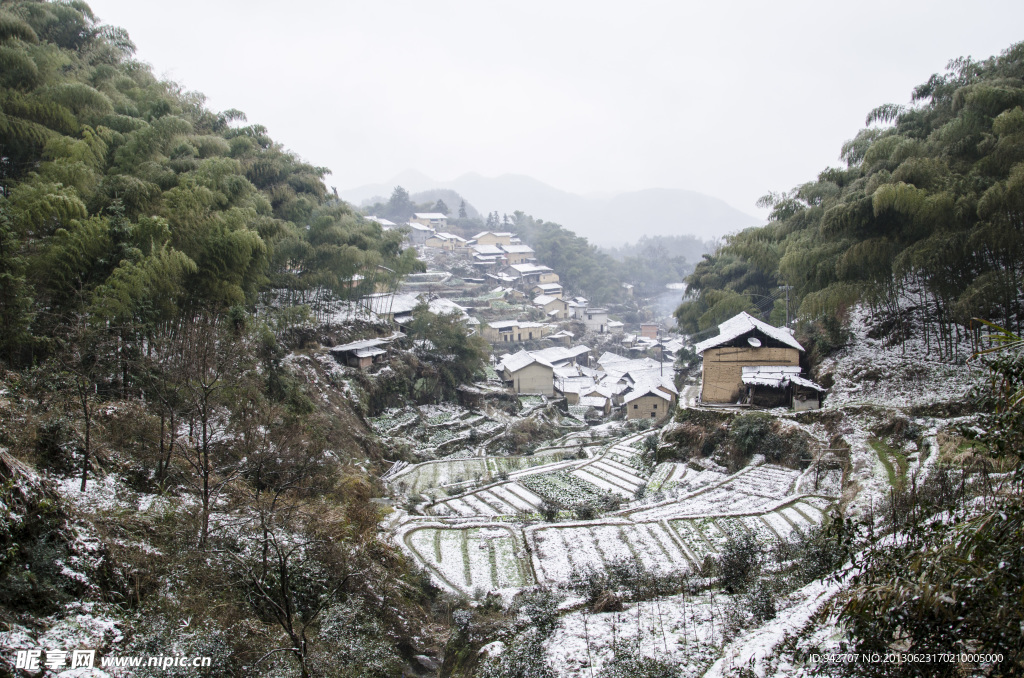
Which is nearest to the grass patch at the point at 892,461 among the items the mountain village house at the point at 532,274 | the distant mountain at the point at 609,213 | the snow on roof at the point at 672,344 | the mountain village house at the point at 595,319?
the snow on roof at the point at 672,344

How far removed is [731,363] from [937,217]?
6.95 metres

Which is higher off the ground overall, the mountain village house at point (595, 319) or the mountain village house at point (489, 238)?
the mountain village house at point (489, 238)

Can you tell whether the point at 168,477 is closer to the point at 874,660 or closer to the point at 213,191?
the point at 213,191

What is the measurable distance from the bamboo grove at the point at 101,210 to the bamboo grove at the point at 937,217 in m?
14.5

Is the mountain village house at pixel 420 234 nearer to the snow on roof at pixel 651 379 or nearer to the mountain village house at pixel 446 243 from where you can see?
the mountain village house at pixel 446 243

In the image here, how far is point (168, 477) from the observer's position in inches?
312

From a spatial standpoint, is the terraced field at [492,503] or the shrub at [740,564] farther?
the terraced field at [492,503]

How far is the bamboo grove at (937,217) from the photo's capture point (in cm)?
1084

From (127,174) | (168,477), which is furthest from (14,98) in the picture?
(168,477)

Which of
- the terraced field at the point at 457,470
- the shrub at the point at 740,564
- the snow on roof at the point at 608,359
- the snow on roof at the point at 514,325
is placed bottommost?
the terraced field at the point at 457,470

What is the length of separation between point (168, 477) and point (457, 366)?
57.4 feet

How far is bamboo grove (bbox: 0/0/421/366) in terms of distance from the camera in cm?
862

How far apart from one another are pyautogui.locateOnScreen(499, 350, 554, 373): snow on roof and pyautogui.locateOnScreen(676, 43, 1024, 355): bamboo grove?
1624cm

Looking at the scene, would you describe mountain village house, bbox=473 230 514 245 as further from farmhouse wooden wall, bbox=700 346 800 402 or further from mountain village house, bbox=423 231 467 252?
farmhouse wooden wall, bbox=700 346 800 402
